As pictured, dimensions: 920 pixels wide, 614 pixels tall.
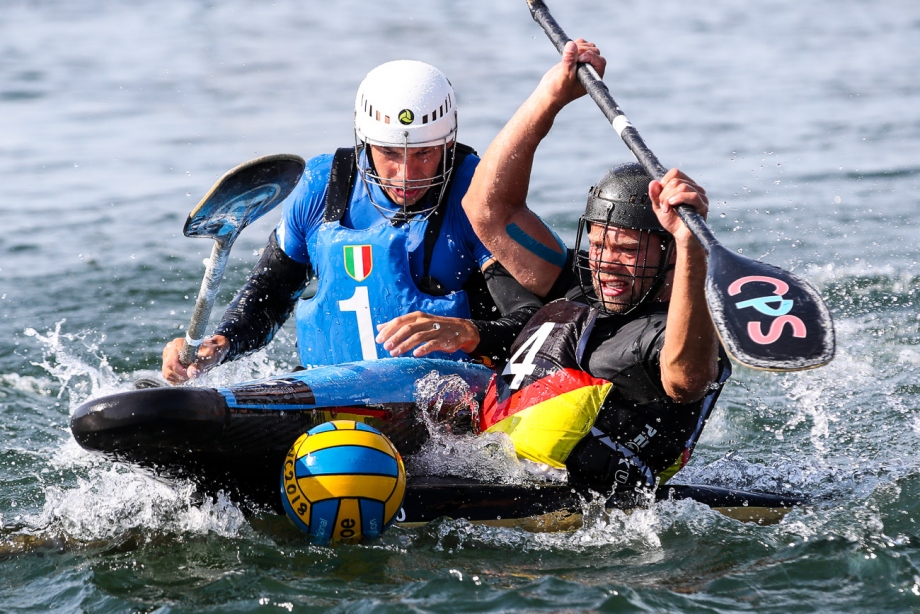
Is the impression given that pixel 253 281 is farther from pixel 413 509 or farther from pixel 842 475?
pixel 842 475

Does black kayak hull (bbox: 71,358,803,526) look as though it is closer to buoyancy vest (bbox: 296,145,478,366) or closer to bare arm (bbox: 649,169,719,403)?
buoyancy vest (bbox: 296,145,478,366)

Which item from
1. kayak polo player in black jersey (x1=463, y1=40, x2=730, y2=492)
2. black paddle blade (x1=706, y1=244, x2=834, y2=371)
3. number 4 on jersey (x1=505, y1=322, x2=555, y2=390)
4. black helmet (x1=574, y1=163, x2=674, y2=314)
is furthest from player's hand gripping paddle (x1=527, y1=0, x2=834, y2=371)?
number 4 on jersey (x1=505, y1=322, x2=555, y2=390)

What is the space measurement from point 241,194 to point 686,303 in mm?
2622

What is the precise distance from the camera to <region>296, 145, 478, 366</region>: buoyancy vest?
5594 millimetres

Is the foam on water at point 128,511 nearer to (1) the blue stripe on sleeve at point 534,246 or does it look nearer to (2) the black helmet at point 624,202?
(1) the blue stripe on sleeve at point 534,246

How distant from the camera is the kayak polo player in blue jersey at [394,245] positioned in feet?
18.2

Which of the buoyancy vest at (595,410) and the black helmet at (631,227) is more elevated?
the black helmet at (631,227)

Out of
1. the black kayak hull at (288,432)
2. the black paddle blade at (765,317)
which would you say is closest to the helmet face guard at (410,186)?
the black kayak hull at (288,432)

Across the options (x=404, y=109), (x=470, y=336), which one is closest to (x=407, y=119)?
(x=404, y=109)

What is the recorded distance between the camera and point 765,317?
166 inches

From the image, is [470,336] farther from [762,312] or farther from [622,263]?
[762,312]

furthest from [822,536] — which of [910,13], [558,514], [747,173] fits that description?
[910,13]

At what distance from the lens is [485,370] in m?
5.50

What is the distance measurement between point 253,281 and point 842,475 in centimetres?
315
